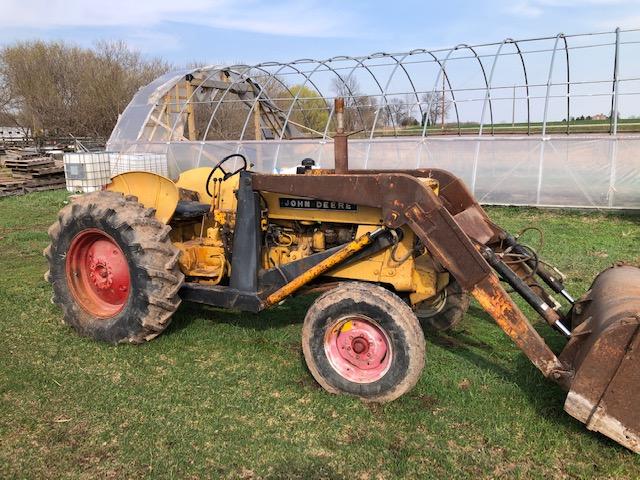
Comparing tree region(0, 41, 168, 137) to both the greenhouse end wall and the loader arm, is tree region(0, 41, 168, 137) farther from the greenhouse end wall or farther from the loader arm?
the loader arm

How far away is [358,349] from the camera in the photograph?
356cm

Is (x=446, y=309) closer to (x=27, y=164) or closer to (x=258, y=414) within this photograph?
(x=258, y=414)

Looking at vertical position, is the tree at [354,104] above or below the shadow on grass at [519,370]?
above

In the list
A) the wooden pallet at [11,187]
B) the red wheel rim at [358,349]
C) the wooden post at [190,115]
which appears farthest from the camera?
the wooden post at [190,115]

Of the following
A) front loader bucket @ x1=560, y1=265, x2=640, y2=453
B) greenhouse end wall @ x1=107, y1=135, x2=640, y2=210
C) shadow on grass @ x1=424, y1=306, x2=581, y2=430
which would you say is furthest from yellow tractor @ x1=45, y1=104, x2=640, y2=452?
greenhouse end wall @ x1=107, y1=135, x2=640, y2=210

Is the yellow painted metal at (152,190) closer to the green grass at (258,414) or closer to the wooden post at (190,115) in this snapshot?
the green grass at (258,414)

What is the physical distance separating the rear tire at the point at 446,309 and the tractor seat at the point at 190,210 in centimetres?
213

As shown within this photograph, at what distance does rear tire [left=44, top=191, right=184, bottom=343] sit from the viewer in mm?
4125

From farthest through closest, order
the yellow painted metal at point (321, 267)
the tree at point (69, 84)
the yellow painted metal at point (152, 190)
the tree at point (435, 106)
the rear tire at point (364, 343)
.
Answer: the tree at point (69, 84)
the tree at point (435, 106)
the yellow painted metal at point (152, 190)
the yellow painted metal at point (321, 267)
the rear tire at point (364, 343)

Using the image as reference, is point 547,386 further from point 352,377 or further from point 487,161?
point 487,161

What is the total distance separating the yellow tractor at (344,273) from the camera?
10.2 feet

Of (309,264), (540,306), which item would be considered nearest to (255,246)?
(309,264)

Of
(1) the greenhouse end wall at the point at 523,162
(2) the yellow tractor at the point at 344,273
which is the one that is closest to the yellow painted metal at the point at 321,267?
(2) the yellow tractor at the point at 344,273

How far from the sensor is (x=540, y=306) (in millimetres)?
3426
